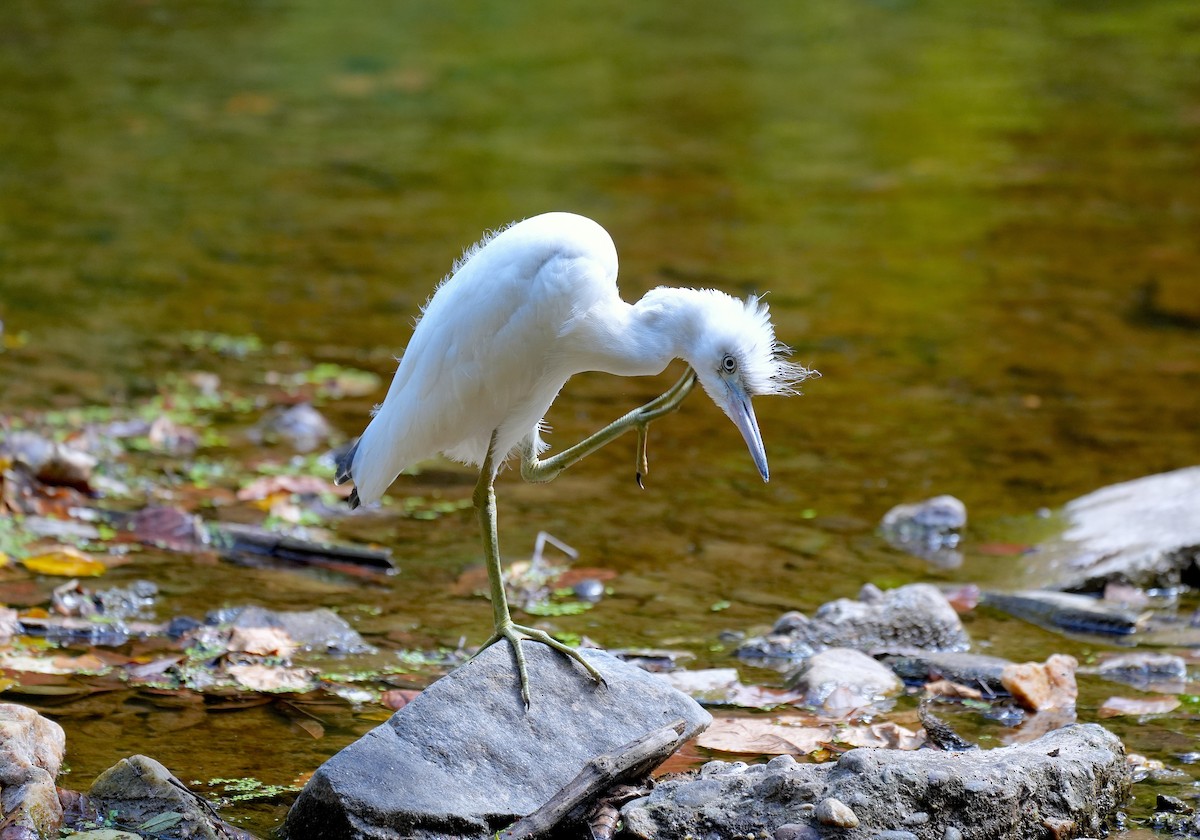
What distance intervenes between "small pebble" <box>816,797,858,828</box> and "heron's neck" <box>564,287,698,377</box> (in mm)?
1300

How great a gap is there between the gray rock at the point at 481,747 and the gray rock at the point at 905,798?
0.28 meters

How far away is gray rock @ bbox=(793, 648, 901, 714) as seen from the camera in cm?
480

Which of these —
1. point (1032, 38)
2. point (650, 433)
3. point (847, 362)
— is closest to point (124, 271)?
point (650, 433)

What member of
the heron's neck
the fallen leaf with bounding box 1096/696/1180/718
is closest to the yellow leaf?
the heron's neck

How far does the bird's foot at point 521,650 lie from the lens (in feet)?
13.7

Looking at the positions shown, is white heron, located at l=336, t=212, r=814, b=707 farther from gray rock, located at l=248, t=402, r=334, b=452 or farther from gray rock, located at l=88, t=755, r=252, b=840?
gray rock, located at l=248, t=402, r=334, b=452

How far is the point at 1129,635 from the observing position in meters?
5.47

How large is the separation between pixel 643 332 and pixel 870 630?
166 cm

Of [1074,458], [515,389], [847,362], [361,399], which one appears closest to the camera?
[515,389]

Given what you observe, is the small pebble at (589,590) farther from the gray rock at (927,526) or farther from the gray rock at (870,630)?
the gray rock at (927,526)

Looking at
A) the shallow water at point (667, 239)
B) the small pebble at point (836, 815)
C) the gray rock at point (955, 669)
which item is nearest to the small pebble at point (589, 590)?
the shallow water at point (667, 239)

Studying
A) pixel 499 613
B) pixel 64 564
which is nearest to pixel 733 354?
pixel 499 613

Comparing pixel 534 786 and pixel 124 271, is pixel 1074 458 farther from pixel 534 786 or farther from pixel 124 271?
pixel 124 271

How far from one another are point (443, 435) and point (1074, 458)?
395 centimetres
